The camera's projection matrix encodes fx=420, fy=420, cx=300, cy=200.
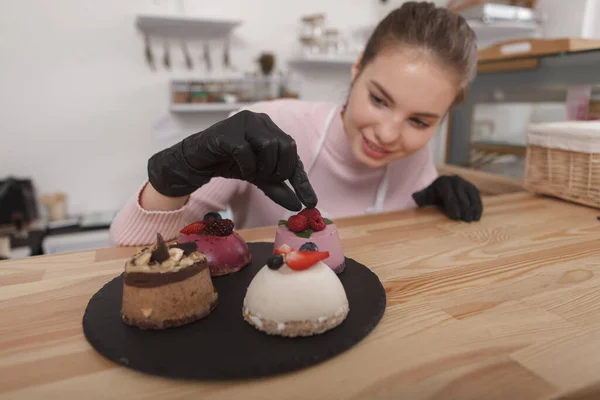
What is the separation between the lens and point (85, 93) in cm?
235

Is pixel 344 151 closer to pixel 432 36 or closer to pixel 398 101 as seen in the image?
pixel 398 101

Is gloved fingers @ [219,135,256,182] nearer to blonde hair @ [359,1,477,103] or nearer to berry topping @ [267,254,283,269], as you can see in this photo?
berry topping @ [267,254,283,269]

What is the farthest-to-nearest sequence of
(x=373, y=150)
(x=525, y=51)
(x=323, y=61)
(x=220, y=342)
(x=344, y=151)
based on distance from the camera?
(x=323, y=61) < (x=525, y=51) < (x=344, y=151) < (x=373, y=150) < (x=220, y=342)

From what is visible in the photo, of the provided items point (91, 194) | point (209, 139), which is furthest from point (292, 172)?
point (91, 194)

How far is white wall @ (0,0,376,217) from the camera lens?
2.22 meters

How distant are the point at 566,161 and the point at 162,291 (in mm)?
1217

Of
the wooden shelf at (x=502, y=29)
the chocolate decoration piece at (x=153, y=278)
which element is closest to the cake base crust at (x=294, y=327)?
the chocolate decoration piece at (x=153, y=278)

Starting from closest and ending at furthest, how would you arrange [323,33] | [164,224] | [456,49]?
1. [164,224]
2. [456,49]
3. [323,33]

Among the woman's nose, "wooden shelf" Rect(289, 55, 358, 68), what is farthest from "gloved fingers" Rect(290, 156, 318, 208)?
"wooden shelf" Rect(289, 55, 358, 68)

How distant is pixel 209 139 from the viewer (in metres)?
0.75

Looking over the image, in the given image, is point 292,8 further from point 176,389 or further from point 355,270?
point 176,389

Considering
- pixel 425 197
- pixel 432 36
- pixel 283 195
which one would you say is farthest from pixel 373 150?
pixel 283 195

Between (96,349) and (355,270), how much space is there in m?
0.42

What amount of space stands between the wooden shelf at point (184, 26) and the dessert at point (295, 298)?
6.67 ft
